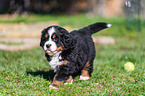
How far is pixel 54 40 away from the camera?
3541 mm

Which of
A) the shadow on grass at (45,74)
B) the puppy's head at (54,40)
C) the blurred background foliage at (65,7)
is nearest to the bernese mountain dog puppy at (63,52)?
the puppy's head at (54,40)

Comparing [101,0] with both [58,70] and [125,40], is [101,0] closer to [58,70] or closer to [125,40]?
[125,40]

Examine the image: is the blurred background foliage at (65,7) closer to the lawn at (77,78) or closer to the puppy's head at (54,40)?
the lawn at (77,78)

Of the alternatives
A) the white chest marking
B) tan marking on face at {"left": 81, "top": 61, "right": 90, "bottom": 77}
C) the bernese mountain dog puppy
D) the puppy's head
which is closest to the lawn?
tan marking on face at {"left": 81, "top": 61, "right": 90, "bottom": 77}

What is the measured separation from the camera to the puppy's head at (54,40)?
3480mm

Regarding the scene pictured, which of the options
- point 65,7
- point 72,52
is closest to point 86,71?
point 72,52

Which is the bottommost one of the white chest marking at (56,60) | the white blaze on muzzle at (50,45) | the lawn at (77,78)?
the lawn at (77,78)

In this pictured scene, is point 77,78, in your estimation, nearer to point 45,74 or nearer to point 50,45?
point 45,74

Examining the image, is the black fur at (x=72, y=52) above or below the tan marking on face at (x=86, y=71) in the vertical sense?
above

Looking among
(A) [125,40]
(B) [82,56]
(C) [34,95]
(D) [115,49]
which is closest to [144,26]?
(A) [125,40]

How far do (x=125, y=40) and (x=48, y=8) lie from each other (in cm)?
1208

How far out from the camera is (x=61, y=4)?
65.4ft

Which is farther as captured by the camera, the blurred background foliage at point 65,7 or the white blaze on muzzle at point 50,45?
the blurred background foliage at point 65,7

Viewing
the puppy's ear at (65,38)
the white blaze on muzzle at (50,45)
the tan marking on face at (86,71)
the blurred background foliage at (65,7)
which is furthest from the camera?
the blurred background foliage at (65,7)
